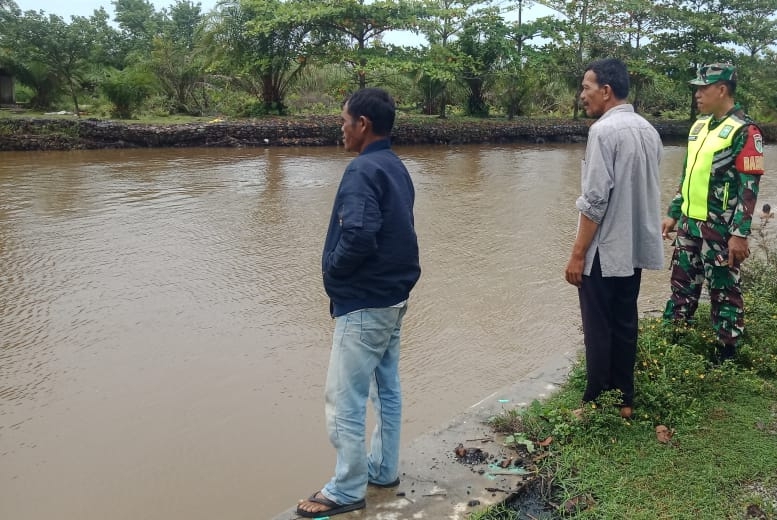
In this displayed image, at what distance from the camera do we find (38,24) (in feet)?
52.2

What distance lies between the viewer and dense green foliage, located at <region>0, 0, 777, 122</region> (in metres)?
17.7

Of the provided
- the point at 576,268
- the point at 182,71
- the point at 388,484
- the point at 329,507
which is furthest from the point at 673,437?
the point at 182,71

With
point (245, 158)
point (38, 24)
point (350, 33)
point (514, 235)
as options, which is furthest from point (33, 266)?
point (350, 33)

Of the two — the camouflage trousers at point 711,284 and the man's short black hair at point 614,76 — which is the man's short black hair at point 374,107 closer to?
the man's short black hair at point 614,76

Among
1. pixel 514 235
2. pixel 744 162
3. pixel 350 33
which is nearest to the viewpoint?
pixel 744 162

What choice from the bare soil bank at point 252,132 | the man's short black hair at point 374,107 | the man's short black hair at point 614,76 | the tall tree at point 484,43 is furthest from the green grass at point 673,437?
the tall tree at point 484,43

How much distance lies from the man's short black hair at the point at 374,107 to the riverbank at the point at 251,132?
1452 centimetres

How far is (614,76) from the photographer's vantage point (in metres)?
2.93

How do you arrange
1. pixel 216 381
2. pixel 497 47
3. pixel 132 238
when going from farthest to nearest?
pixel 497 47
pixel 132 238
pixel 216 381

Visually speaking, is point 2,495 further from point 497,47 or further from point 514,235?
point 497,47

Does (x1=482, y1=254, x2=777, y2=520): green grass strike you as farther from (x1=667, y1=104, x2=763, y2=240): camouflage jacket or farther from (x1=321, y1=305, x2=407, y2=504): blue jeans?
(x1=667, y1=104, x2=763, y2=240): camouflage jacket

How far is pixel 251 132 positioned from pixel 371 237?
49.9 ft

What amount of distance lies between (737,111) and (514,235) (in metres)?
4.62

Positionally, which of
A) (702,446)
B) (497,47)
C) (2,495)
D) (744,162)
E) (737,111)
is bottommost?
(2,495)
